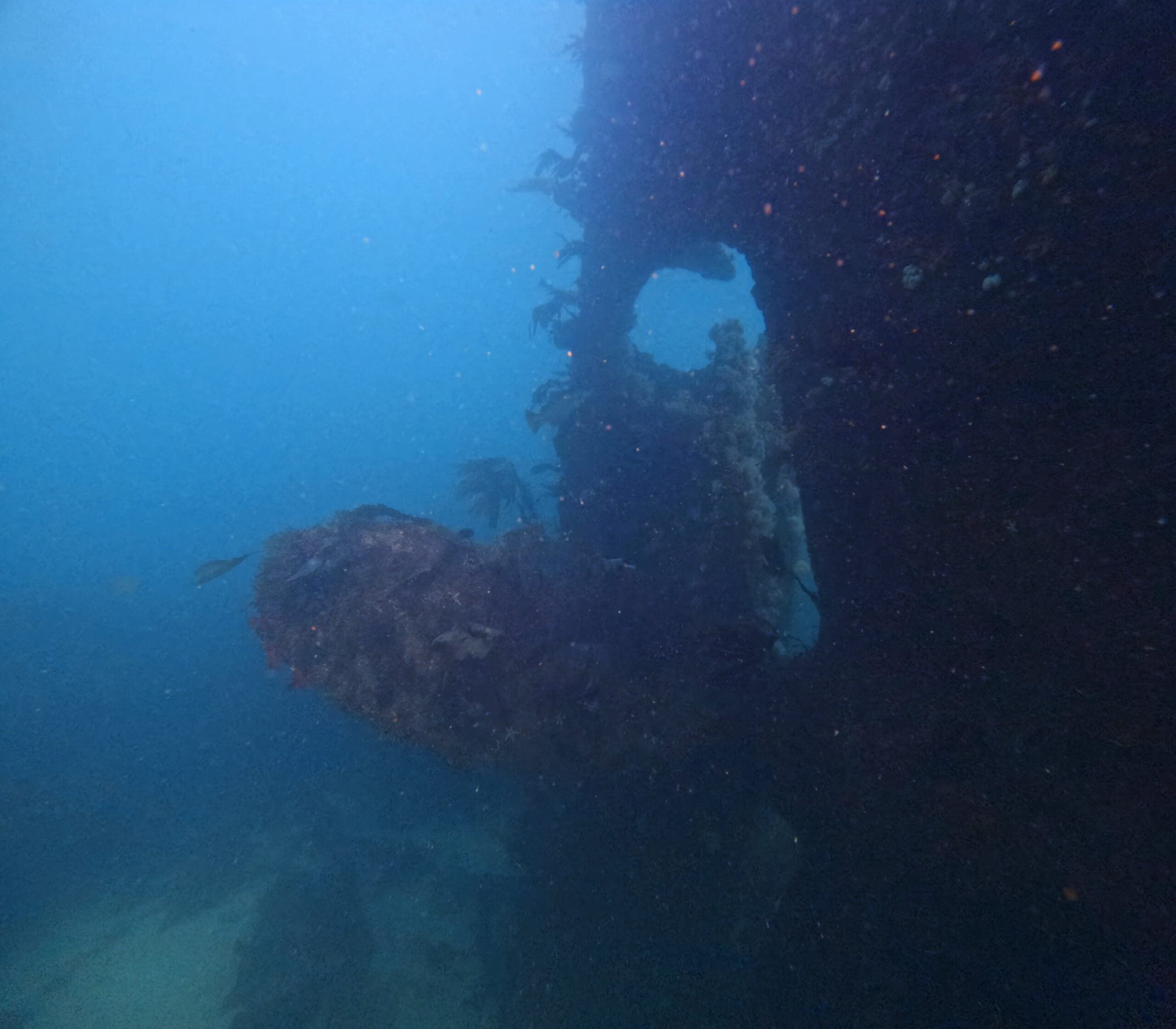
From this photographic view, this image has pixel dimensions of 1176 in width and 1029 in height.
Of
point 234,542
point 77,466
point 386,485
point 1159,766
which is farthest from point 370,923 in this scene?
point 77,466

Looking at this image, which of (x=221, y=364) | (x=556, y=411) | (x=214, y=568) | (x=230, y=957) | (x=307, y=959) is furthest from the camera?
(x=221, y=364)

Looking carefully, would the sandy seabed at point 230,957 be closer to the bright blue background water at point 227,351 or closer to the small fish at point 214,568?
the bright blue background water at point 227,351

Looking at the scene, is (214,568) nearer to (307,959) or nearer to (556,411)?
(307,959)

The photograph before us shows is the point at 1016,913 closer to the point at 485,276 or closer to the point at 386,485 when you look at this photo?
A: the point at 386,485

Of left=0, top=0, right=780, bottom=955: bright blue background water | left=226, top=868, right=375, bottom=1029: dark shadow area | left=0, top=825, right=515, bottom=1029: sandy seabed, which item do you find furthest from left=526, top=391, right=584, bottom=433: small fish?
left=226, top=868, right=375, bottom=1029: dark shadow area

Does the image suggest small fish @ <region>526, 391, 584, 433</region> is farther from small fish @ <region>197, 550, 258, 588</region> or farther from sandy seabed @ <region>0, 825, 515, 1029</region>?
sandy seabed @ <region>0, 825, 515, 1029</region>

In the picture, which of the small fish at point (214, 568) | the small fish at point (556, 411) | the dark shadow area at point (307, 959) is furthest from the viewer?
the small fish at point (556, 411)

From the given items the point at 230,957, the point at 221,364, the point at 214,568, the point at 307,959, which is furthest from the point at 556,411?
the point at 221,364

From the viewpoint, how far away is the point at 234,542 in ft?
106

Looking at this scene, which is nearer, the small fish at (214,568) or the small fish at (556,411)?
the small fish at (214,568)

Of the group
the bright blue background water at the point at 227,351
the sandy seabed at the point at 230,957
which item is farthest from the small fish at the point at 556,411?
the sandy seabed at the point at 230,957

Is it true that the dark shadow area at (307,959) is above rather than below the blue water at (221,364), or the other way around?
below

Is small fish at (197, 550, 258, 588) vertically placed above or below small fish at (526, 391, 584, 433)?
below

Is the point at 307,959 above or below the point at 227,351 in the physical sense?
below
